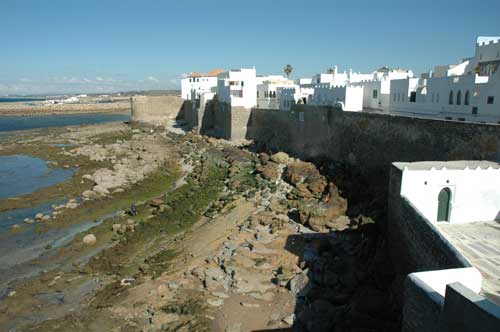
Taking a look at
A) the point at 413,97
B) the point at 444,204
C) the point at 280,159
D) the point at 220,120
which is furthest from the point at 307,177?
the point at 220,120

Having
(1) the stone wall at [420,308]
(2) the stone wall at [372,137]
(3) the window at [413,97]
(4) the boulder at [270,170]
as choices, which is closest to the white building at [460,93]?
(3) the window at [413,97]

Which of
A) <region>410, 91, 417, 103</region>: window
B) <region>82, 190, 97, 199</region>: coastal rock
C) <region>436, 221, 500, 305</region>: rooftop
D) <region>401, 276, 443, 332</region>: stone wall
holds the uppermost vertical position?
<region>410, 91, 417, 103</region>: window

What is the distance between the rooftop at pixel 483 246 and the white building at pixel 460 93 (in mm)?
6625

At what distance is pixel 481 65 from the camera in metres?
22.6

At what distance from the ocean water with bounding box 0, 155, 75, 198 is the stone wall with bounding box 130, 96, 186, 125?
65.2ft

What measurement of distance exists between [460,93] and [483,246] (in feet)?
33.8

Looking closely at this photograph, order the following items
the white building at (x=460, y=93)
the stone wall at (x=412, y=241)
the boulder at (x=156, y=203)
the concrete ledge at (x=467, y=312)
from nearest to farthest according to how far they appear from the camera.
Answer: the concrete ledge at (x=467, y=312), the stone wall at (x=412, y=241), the white building at (x=460, y=93), the boulder at (x=156, y=203)

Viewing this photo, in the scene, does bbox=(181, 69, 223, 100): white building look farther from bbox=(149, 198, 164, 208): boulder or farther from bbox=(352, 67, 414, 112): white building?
bbox=(149, 198, 164, 208): boulder

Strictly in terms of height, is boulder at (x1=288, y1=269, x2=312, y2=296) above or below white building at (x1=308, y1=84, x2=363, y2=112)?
below

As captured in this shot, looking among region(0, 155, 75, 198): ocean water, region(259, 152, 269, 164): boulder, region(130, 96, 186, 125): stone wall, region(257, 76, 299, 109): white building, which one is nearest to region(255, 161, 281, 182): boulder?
region(259, 152, 269, 164): boulder

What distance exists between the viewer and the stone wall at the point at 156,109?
167 ft

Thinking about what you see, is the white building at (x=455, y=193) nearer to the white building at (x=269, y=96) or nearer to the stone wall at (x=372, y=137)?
the stone wall at (x=372, y=137)

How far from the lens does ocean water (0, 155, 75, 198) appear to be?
23.2 metres

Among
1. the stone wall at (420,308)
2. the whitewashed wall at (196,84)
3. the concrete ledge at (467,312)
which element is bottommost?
the stone wall at (420,308)
